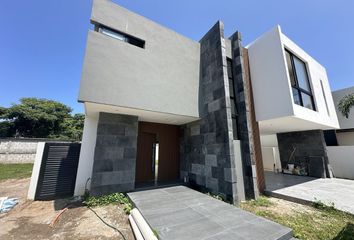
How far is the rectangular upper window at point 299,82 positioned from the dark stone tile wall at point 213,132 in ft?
11.5

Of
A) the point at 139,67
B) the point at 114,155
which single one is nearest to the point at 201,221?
the point at 114,155

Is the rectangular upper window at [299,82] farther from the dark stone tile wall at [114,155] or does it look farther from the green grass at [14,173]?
the green grass at [14,173]

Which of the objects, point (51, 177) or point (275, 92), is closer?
point (51, 177)

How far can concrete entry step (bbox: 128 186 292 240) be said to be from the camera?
100 inches

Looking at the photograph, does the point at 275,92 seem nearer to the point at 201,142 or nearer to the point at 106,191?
the point at 201,142

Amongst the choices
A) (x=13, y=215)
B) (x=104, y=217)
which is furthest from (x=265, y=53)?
(x=13, y=215)

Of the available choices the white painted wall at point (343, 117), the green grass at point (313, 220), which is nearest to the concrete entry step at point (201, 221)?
the green grass at point (313, 220)

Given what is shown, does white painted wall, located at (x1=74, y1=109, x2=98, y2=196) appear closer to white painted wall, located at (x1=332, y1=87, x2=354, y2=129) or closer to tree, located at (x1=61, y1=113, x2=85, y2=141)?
white painted wall, located at (x1=332, y1=87, x2=354, y2=129)

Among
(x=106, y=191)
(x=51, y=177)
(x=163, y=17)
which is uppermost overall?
(x=163, y=17)

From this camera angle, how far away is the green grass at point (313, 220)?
115 inches

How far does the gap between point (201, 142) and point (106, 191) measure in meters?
3.89

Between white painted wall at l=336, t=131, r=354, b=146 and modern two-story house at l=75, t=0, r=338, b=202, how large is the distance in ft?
21.8

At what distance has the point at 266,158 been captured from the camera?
37.9 ft

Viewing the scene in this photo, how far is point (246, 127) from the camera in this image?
5531 mm
